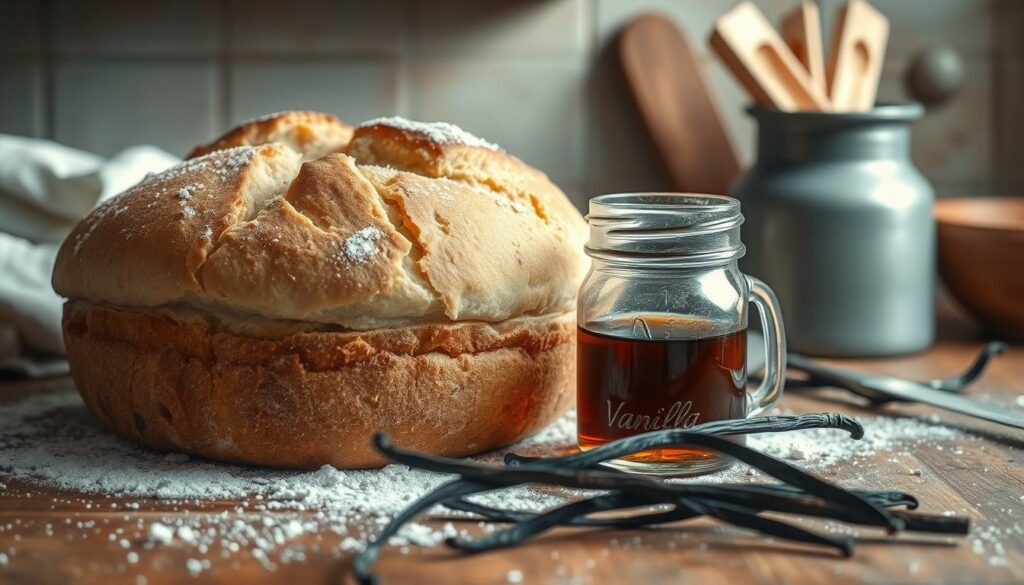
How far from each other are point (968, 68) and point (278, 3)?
41.5 inches

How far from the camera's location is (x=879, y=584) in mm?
714

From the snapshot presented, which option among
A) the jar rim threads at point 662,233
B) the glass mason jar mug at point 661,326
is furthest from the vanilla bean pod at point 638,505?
the jar rim threads at point 662,233

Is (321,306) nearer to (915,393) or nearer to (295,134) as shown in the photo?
(295,134)

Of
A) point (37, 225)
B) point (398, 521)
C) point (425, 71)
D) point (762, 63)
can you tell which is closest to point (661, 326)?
point (398, 521)

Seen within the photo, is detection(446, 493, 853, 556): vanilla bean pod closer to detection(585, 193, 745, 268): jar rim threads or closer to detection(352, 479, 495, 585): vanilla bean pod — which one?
detection(352, 479, 495, 585): vanilla bean pod

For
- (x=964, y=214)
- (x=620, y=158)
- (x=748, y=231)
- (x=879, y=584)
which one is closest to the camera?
(x=879, y=584)

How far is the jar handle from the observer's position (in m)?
1.00

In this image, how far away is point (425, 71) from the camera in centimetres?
176

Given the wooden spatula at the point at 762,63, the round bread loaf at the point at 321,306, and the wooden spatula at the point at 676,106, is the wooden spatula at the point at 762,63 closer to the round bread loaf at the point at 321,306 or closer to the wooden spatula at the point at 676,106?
the wooden spatula at the point at 676,106

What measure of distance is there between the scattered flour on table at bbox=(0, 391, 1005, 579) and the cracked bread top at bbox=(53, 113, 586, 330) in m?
0.13

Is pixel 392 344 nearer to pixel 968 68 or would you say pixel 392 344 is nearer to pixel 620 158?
pixel 620 158

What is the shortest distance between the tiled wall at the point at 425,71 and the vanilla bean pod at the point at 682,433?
2.85ft

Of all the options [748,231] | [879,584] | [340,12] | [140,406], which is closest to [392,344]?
[140,406]

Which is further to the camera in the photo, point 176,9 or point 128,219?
point 176,9
